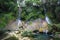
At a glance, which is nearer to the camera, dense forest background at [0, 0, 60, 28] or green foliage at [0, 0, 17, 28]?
green foliage at [0, 0, 17, 28]

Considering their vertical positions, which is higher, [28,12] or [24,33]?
[28,12]

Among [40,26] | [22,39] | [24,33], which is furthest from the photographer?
[40,26]

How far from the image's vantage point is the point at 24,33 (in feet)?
47.5

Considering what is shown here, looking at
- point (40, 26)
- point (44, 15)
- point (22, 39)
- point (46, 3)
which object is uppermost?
point (46, 3)

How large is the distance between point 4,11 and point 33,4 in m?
3.10

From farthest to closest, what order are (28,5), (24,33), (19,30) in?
(28,5) → (19,30) → (24,33)

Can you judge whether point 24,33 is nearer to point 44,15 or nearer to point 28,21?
point 28,21

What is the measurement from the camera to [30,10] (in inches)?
736

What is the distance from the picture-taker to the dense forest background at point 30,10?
17416 millimetres

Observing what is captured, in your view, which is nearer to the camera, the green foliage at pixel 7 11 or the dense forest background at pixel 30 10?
the green foliage at pixel 7 11

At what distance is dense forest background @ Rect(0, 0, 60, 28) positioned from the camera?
1742 cm

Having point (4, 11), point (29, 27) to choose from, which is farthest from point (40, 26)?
point (4, 11)

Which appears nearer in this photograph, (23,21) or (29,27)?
(29,27)

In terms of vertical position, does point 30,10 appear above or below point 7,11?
below
